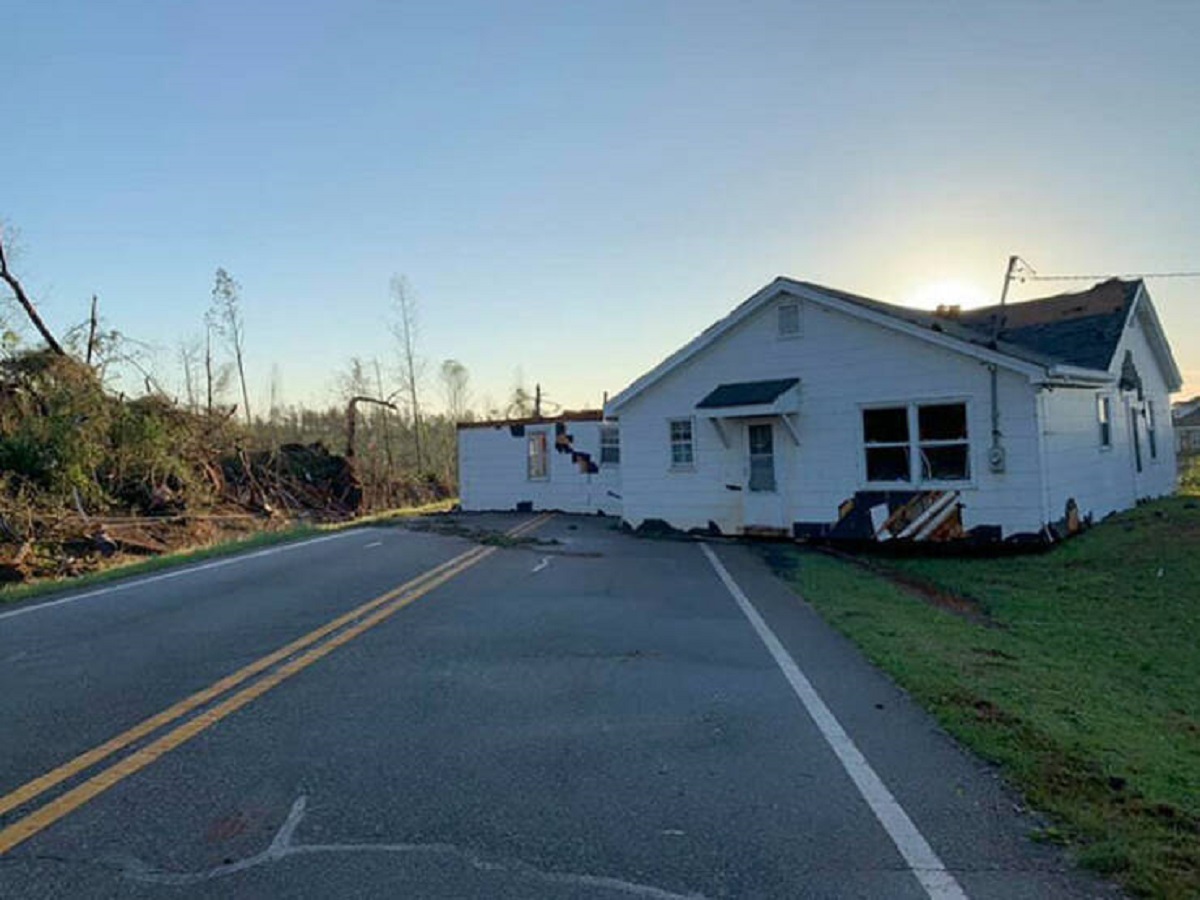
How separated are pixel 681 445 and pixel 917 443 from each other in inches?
199

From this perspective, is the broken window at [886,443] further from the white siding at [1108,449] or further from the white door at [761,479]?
the white siding at [1108,449]

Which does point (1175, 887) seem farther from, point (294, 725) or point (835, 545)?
point (835, 545)

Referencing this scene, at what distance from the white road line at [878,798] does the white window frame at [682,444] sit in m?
11.4

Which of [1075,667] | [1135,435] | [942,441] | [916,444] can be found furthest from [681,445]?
[1075,667]

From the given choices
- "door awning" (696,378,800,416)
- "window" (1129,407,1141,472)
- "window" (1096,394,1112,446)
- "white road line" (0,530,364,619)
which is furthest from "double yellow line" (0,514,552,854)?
"window" (1129,407,1141,472)

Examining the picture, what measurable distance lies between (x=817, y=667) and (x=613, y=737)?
2.30 m

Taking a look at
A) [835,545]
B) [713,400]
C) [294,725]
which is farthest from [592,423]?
[294,725]

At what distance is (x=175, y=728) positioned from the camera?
499cm

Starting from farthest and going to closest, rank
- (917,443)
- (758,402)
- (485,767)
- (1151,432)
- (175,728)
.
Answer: (1151,432), (758,402), (917,443), (175,728), (485,767)

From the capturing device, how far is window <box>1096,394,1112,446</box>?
17.8m

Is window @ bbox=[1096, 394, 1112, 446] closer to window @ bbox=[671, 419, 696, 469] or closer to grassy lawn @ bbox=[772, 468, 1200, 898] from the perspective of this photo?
grassy lawn @ bbox=[772, 468, 1200, 898]

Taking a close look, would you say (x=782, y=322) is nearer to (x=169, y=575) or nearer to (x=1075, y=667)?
(x=1075, y=667)

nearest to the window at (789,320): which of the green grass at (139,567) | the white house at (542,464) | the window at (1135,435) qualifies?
the white house at (542,464)

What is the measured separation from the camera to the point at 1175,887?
3.08 metres
